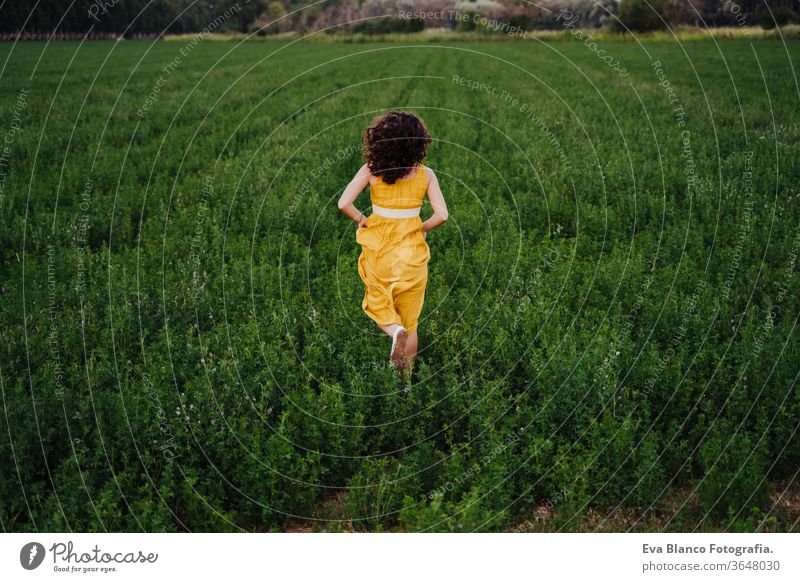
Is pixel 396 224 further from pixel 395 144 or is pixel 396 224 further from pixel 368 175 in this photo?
pixel 395 144

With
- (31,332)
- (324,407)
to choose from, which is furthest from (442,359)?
(31,332)

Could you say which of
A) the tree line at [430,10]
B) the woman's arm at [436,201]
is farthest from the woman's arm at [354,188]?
the tree line at [430,10]

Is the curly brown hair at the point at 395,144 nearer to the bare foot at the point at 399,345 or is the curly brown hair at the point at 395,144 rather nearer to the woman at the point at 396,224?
the woman at the point at 396,224

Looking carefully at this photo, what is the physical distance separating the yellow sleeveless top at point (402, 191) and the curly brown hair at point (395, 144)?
0.07 m

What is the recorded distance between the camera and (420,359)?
20.6 feet

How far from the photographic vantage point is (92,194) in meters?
10.9

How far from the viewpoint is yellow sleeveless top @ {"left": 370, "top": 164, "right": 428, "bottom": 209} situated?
5832mm

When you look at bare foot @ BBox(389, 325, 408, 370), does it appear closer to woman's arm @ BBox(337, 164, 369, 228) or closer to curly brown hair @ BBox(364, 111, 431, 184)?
woman's arm @ BBox(337, 164, 369, 228)

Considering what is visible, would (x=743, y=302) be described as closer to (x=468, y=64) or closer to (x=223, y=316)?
(x=223, y=316)

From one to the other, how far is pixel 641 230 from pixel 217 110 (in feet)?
43.5

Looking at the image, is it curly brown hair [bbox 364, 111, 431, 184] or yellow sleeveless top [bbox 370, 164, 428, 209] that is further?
yellow sleeveless top [bbox 370, 164, 428, 209]

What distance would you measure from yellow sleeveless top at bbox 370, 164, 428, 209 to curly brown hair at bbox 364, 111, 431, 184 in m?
0.07

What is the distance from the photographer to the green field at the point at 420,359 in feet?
15.6

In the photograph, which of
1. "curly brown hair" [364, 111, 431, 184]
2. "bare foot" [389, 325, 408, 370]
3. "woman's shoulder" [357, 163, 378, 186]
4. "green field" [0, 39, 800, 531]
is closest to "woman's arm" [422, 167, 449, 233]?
"curly brown hair" [364, 111, 431, 184]
